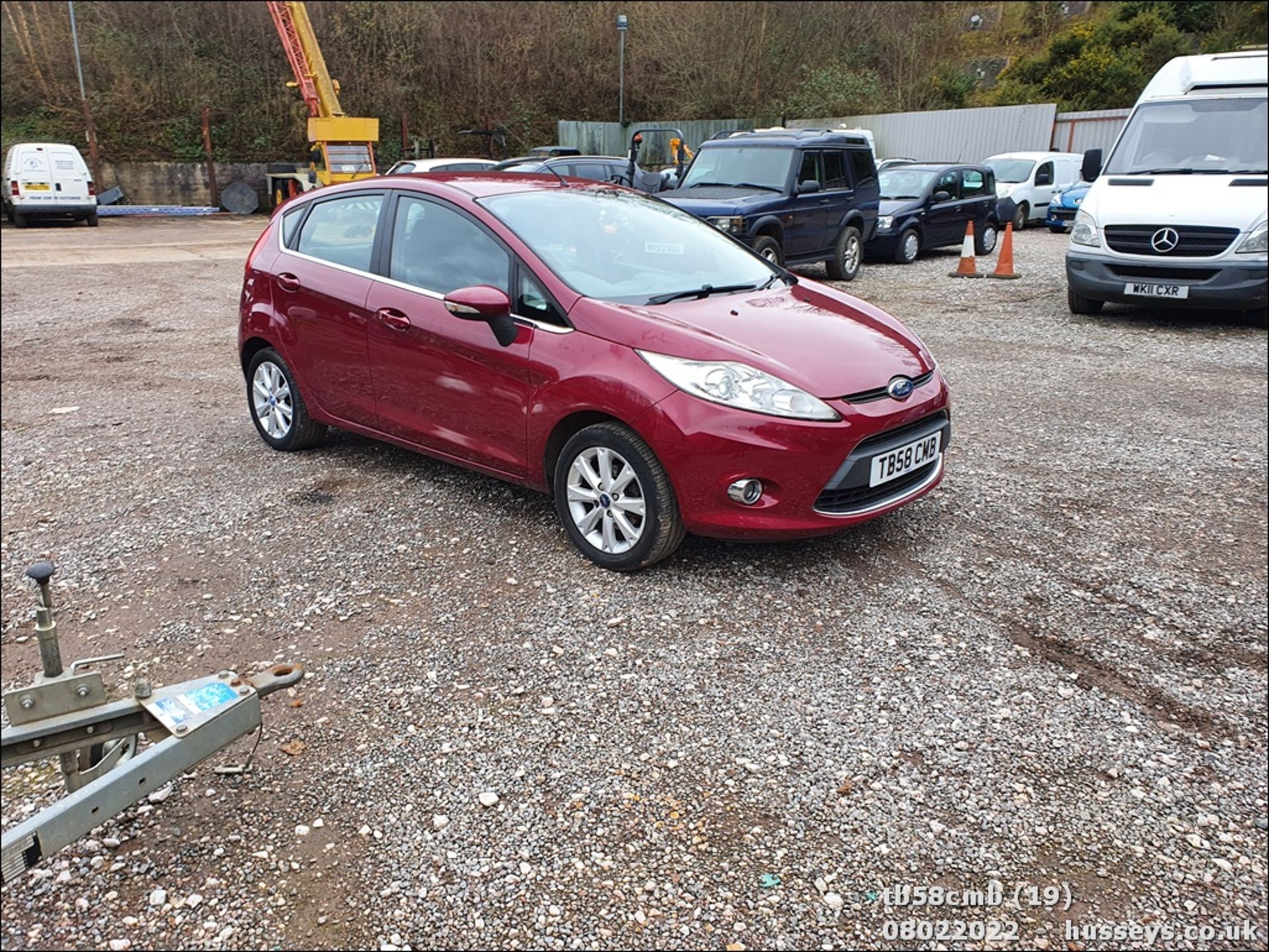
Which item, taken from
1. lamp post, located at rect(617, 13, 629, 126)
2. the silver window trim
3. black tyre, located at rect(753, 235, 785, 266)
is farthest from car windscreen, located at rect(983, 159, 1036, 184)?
the silver window trim

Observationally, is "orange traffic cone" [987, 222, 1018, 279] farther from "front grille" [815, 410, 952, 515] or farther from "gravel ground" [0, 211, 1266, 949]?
"front grille" [815, 410, 952, 515]

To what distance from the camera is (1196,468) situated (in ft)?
19.5

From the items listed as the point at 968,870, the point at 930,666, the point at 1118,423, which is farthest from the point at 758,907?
the point at 1118,423

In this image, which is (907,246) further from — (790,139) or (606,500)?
(606,500)

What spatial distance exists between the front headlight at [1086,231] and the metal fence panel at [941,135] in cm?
1583

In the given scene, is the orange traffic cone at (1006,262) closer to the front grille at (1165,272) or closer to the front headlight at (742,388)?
the front grille at (1165,272)

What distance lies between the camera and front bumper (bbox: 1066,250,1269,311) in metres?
9.34

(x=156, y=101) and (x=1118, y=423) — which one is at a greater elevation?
(x=156, y=101)

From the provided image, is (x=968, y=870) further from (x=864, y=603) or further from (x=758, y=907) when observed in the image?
(x=864, y=603)

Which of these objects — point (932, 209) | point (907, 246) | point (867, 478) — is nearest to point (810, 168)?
point (907, 246)

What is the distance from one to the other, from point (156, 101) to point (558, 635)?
3033 centimetres

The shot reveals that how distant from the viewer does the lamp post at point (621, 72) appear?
107 feet

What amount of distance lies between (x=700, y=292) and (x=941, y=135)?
27.4m

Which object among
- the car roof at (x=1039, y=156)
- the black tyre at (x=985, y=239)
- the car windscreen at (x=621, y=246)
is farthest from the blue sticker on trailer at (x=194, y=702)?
the car roof at (x=1039, y=156)
